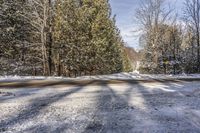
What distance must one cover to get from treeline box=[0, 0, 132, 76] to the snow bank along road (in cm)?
1829

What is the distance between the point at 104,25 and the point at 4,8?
914 centimetres

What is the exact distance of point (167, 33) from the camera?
45500 mm

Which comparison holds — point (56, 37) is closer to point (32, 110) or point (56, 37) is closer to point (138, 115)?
point (32, 110)

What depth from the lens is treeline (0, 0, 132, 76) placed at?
2875 centimetres

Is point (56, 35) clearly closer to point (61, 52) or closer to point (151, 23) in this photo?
point (61, 52)

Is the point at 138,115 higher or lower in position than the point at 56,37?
lower

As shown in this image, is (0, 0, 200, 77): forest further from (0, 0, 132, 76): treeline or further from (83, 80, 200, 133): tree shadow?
(83, 80, 200, 133): tree shadow

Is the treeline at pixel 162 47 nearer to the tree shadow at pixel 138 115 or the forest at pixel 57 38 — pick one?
the forest at pixel 57 38

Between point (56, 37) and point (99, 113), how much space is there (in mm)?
22853

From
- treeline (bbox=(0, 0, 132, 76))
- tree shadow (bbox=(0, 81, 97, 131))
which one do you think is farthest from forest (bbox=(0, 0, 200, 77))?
tree shadow (bbox=(0, 81, 97, 131))

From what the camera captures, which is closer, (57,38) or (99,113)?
(99,113)

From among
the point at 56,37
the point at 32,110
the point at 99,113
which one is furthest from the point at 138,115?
the point at 56,37

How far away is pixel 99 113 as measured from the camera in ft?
22.9

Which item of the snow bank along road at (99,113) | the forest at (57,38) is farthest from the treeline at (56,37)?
the snow bank along road at (99,113)
